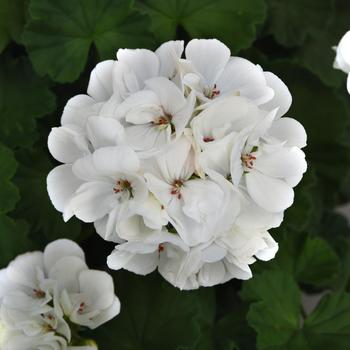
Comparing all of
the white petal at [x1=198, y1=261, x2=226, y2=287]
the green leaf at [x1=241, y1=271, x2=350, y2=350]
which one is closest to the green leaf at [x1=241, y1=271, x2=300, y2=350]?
the green leaf at [x1=241, y1=271, x2=350, y2=350]

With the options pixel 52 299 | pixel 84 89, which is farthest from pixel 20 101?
pixel 52 299

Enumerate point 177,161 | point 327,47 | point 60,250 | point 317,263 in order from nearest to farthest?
point 177,161 → point 60,250 → point 317,263 → point 327,47

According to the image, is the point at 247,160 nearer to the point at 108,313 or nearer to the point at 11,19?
the point at 108,313

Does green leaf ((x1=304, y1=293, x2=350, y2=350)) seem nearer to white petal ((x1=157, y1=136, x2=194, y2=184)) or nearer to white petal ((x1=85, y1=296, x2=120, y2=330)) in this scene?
white petal ((x1=85, y1=296, x2=120, y2=330))

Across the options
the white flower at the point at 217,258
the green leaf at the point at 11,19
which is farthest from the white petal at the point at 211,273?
the green leaf at the point at 11,19

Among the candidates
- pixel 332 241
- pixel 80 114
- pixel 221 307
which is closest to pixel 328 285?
pixel 332 241

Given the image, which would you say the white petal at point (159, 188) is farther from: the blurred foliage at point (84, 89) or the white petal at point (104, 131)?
the blurred foliage at point (84, 89)
